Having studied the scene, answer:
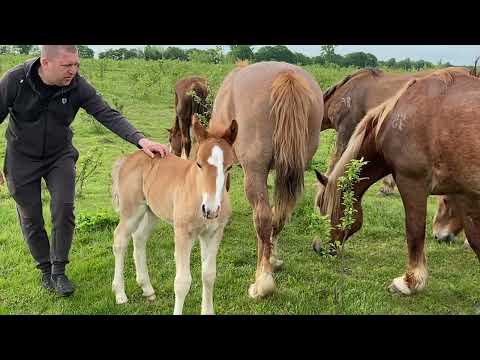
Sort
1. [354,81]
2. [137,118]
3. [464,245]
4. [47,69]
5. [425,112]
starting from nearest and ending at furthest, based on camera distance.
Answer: [47,69] < [425,112] < [464,245] < [354,81] < [137,118]

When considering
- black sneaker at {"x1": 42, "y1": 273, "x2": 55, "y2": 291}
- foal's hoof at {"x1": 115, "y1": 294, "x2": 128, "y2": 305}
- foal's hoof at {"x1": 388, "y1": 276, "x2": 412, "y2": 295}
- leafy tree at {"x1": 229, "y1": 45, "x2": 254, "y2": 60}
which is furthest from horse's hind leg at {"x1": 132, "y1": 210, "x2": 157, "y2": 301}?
leafy tree at {"x1": 229, "y1": 45, "x2": 254, "y2": 60}

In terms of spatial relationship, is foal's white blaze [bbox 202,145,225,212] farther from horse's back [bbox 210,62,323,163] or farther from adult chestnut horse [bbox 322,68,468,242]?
adult chestnut horse [bbox 322,68,468,242]

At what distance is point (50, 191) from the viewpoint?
14.8 ft

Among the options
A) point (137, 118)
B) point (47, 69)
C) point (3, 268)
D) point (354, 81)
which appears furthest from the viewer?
point (137, 118)

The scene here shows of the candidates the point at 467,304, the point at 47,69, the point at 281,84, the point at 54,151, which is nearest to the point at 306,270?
the point at 467,304

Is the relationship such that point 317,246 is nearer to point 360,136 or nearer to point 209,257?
point 360,136

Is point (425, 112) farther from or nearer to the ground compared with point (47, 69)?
nearer to the ground

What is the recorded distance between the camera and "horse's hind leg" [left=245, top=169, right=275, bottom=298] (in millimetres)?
4453

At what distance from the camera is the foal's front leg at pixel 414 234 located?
14.9 ft

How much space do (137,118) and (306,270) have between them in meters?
11.1

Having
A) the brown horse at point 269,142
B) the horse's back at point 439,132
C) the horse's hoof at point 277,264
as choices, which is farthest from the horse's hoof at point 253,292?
the horse's back at point 439,132

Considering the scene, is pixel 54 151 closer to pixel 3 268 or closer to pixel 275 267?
pixel 3 268

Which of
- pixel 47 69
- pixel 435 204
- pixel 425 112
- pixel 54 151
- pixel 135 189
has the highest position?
pixel 47 69

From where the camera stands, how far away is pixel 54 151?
14.7 ft
